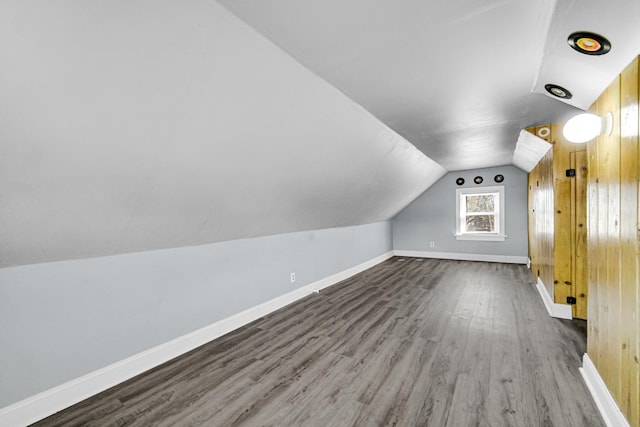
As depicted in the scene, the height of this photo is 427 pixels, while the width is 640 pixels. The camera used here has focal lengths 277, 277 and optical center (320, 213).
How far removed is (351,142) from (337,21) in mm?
1497

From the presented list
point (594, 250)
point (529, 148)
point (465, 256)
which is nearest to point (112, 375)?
point (594, 250)

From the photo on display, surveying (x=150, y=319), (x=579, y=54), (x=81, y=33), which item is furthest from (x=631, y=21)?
(x=150, y=319)

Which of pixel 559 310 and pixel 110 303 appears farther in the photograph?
pixel 559 310

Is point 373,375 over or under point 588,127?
under

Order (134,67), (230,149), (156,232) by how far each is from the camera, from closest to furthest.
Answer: (134,67) < (230,149) < (156,232)

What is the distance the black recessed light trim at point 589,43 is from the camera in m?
1.29

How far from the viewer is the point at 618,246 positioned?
4.76ft

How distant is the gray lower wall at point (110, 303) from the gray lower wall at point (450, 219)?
456cm

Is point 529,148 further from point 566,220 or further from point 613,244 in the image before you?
point 613,244

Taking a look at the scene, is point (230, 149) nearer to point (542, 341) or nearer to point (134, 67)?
point (134, 67)

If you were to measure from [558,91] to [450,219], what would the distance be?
15.4 ft

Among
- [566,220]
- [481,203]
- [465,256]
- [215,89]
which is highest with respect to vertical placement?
[215,89]

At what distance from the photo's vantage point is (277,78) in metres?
1.73

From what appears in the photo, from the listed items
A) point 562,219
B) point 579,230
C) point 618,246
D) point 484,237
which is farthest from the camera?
point 484,237
